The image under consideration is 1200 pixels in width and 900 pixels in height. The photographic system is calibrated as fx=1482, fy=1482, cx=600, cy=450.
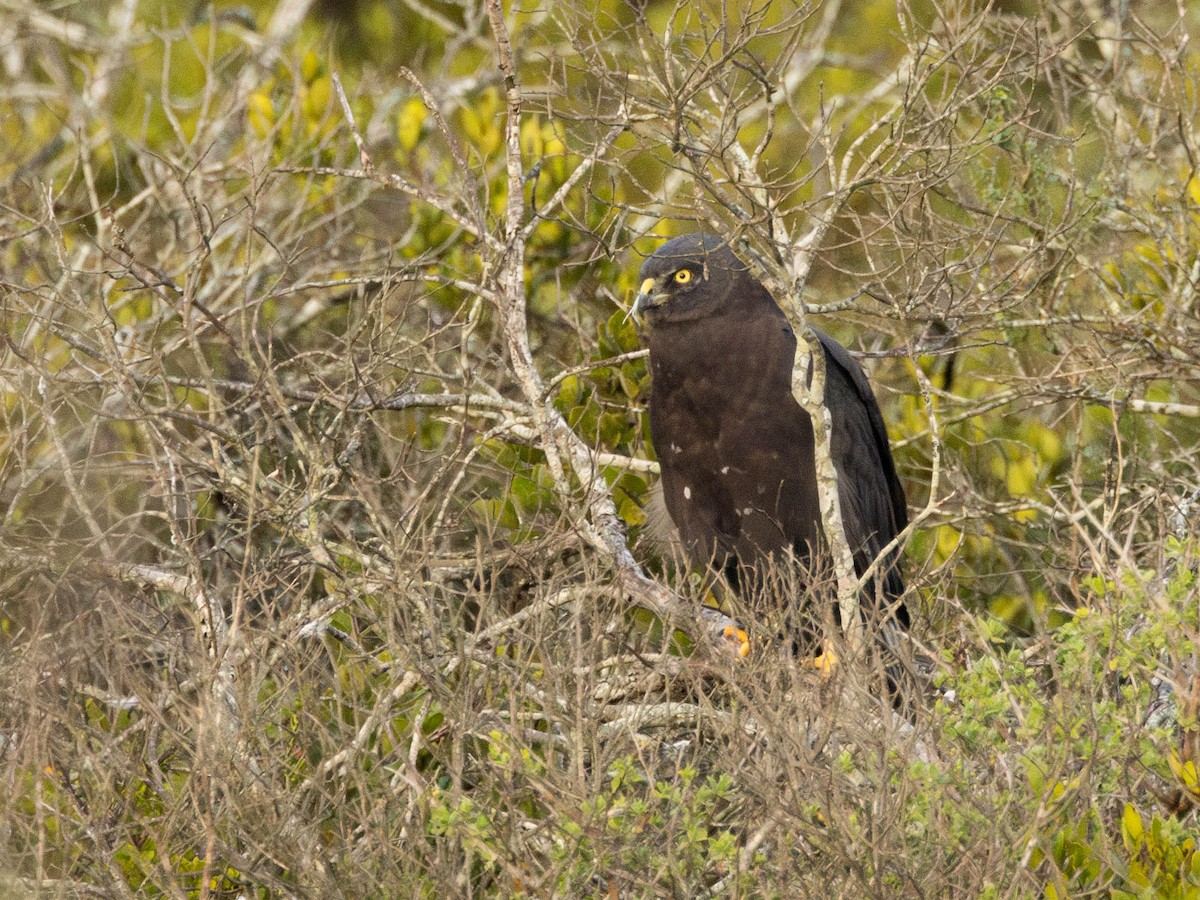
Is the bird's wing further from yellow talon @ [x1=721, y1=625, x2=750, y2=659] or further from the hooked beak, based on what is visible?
yellow talon @ [x1=721, y1=625, x2=750, y2=659]

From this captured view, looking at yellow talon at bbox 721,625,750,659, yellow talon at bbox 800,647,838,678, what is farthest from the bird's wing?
yellow talon at bbox 800,647,838,678

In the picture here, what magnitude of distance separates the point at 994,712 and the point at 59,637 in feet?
7.76

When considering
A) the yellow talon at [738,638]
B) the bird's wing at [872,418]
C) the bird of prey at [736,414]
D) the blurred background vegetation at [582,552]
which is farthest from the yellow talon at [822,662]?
the bird's wing at [872,418]

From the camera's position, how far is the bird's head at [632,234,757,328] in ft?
17.8

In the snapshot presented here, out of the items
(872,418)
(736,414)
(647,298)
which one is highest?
(647,298)

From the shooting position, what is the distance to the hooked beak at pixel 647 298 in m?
5.39

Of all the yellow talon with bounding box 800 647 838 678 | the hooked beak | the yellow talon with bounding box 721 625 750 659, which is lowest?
the yellow talon with bounding box 721 625 750 659

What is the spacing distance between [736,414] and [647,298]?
1.77ft

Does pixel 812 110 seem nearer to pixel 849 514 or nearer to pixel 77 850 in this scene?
pixel 849 514

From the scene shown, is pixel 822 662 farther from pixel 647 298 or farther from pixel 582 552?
pixel 647 298

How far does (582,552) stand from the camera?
3809 millimetres

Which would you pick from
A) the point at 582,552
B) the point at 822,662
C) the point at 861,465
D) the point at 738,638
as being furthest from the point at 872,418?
the point at 582,552

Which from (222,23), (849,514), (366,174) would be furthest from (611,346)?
(222,23)

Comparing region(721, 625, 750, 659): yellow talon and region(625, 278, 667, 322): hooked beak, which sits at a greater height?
region(625, 278, 667, 322): hooked beak
